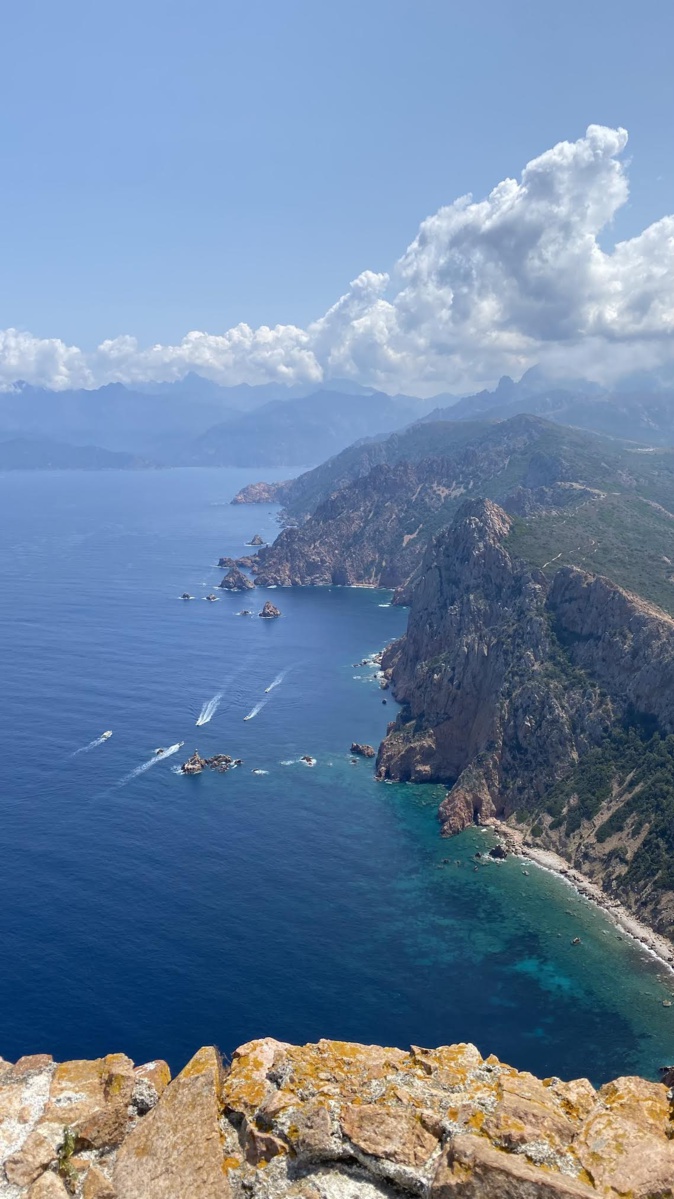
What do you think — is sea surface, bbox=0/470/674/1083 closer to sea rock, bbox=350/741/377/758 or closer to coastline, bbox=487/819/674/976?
coastline, bbox=487/819/674/976

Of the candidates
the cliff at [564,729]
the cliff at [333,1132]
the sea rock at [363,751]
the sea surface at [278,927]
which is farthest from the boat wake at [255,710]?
the cliff at [333,1132]

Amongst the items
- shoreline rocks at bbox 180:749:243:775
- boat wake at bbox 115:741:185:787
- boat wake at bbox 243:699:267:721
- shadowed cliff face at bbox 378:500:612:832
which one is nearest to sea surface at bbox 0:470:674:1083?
boat wake at bbox 115:741:185:787

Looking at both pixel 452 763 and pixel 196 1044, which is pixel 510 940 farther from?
pixel 452 763

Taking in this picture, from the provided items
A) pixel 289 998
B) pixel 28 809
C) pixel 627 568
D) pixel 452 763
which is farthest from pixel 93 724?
pixel 627 568

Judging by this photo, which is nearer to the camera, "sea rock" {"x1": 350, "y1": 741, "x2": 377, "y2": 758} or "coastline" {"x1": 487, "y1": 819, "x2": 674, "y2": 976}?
"coastline" {"x1": 487, "y1": 819, "x2": 674, "y2": 976}

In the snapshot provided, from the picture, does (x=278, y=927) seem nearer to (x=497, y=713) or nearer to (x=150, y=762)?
(x=150, y=762)
